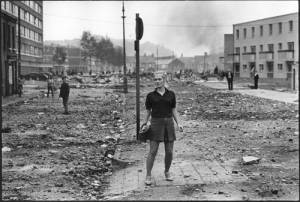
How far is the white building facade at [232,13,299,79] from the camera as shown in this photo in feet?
228

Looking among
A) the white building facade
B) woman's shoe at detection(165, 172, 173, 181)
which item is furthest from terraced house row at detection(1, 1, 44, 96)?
woman's shoe at detection(165, 172, 173, 181)

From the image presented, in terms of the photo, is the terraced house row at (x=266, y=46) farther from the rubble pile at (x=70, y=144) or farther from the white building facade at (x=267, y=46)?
the rubble pile at (x=70, y=144)

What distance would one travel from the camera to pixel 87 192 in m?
6.98

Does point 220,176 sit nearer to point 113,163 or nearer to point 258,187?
point 258,187

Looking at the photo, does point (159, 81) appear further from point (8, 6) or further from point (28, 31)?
point (28, 31)

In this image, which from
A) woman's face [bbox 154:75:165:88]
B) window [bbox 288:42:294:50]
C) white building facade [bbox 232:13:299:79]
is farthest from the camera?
white building facade [bbox 232:13:299:79]

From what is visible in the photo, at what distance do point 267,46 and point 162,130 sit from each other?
237 ft

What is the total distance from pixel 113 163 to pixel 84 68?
152681 millimetres

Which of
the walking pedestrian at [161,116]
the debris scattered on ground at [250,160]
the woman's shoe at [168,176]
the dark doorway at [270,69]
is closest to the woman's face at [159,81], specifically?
the walking pedestrian at [161,116]

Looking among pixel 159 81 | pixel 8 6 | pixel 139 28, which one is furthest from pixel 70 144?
pixel 8 6

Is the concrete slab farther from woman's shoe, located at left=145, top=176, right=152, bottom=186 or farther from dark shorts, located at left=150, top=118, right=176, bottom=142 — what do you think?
dark shorts, located at left=150, top=118, right=176, bottom=142

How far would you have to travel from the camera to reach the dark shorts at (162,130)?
22.8 feet

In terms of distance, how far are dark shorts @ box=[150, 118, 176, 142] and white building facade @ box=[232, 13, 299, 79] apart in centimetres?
5956

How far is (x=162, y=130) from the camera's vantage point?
274 inches
